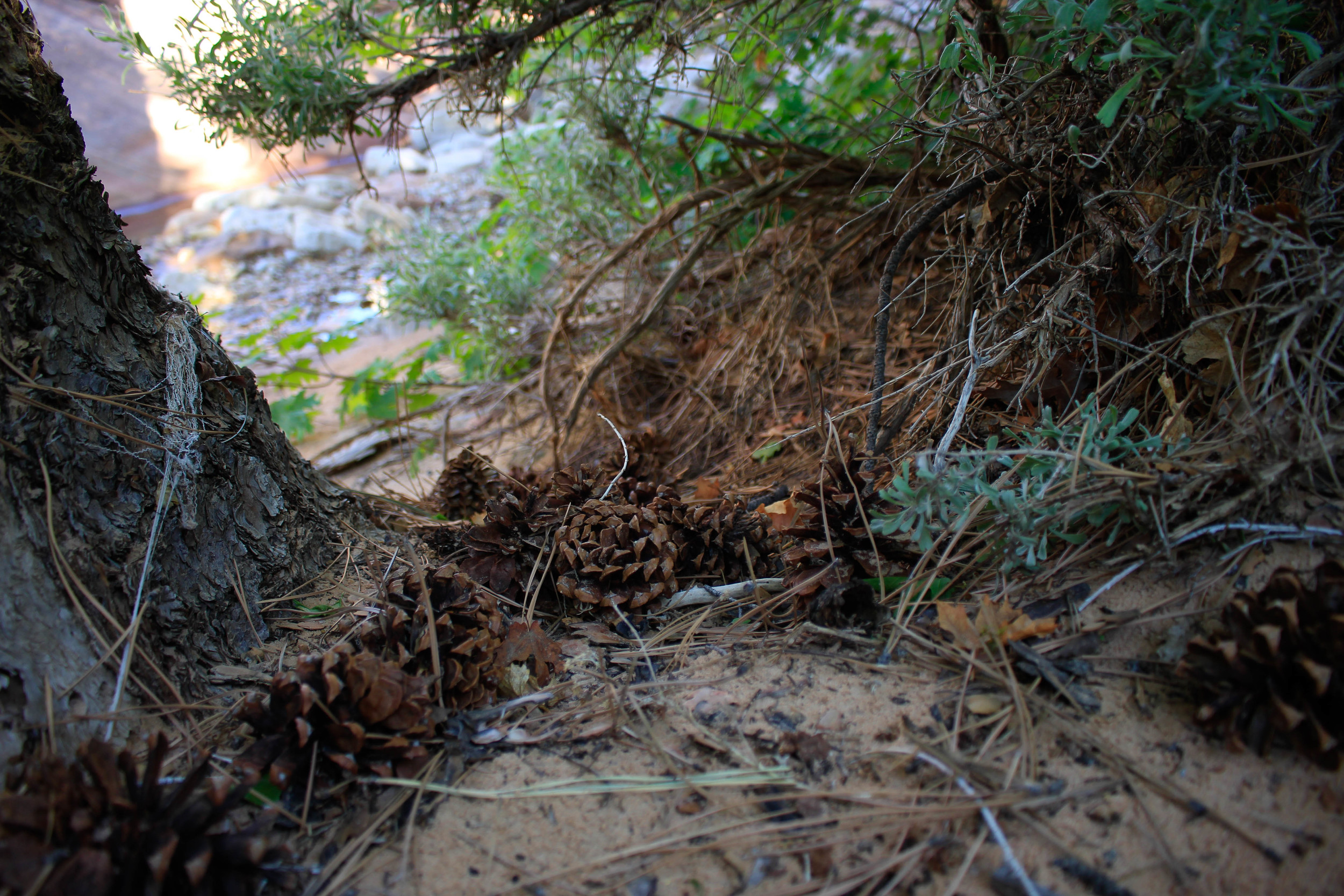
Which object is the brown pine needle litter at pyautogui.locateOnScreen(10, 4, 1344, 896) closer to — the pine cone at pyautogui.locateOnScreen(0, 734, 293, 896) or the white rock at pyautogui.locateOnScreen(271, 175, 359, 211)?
the pine cone at pyautogui.locateOnScreen(0, 734, 293, 896)

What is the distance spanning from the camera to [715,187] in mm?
2746

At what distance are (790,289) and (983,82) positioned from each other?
971 mm

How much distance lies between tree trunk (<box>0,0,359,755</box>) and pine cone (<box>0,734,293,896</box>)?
0.27 metres

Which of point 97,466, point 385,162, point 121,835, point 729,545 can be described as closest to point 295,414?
point 97,466

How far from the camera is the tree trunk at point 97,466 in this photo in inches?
46.3

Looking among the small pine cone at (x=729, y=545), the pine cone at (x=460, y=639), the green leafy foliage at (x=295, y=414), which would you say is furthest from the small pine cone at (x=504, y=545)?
the green leafy foliage at (x=295, y=414)

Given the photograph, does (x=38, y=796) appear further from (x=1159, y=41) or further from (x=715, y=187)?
(x=715, y=187)

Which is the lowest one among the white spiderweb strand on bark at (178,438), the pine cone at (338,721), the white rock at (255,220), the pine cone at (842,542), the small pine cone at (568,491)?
the pine cone at (842,542)

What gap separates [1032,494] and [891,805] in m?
0.69

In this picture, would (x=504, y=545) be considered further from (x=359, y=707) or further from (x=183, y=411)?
(x=183, y=411)

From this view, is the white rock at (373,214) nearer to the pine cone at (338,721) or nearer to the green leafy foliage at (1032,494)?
the pine cone at (338,721)

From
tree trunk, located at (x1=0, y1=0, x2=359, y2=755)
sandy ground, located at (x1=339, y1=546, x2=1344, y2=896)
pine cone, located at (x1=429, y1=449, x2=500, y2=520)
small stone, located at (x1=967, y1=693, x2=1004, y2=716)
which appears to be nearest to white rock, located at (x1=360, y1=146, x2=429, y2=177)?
pine cone, located at (x1=429, y1=449, x2=500, y2=520)

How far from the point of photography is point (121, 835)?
2.90 feet

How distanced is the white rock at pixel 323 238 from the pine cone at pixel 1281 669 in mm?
9208
